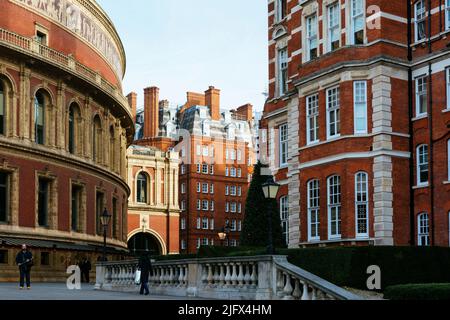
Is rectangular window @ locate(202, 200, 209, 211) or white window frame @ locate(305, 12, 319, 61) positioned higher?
white window frame @ locate(305, 12, 319, 61)

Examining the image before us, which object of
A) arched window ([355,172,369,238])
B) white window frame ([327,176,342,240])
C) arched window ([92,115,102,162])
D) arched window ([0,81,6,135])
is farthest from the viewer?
arched window ([92,115,102,162])

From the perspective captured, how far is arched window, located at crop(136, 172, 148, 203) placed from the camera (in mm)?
95500

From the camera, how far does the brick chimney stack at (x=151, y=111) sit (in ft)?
354

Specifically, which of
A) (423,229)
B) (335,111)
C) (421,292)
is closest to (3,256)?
(335,111)

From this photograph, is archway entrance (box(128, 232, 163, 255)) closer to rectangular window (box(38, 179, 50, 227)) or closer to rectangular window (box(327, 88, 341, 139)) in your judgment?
rectangular window (box(38, 179, 50, 227))

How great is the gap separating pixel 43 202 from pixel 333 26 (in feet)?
73.4

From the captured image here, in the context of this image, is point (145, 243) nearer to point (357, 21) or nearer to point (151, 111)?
point (151, 111)

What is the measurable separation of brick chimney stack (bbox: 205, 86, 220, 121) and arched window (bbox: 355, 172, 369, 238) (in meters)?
84.7

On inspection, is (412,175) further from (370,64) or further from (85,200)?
(85,200)

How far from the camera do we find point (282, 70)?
144 ft

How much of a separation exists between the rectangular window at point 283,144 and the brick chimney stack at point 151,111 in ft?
216

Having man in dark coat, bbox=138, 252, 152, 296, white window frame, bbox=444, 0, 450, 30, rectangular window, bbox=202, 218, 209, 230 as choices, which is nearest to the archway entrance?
rectangular window, bbox=202, 218, 209, 230

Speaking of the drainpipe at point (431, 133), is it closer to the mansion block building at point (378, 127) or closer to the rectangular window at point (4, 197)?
the mansion block building at point (378, 127)

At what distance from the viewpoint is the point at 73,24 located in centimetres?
5481
